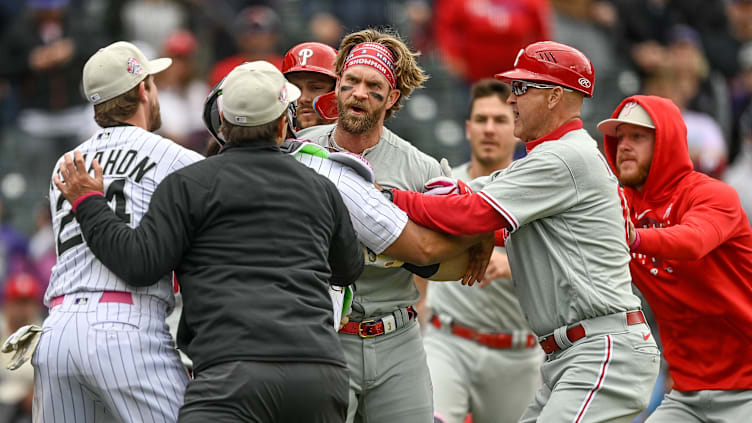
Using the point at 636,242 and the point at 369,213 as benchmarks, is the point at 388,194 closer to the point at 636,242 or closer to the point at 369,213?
the point at 369,213

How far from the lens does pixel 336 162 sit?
5.37 m

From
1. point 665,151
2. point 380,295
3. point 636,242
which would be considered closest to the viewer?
point 636,242

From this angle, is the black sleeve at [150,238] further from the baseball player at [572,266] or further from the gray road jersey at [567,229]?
the gray road jersey at [567,229]

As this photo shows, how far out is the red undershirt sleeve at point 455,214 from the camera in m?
5.42

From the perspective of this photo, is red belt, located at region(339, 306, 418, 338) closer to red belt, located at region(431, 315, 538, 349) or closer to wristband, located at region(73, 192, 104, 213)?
wristband, located at region(73, 192, 104, 213)

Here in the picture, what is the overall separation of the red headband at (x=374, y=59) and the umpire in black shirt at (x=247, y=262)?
1.21 meters

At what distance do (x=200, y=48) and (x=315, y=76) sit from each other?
759cm

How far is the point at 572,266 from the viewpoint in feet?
17.8

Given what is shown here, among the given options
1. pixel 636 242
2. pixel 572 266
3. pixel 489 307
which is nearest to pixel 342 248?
pixel 572 266

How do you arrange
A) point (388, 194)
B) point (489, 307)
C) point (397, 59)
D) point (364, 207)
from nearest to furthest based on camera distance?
1. point (364, 207)
2. point (388, 194)
3. point (397, 59)
4. point (489, 307)

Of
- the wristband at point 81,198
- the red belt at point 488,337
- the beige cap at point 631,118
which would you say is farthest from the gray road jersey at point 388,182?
the red belt at point 488,337

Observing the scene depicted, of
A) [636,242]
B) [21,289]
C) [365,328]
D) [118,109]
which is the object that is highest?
[118,109]

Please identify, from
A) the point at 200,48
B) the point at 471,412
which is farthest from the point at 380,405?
the point at 200,48

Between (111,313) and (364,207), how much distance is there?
1.30 metres
